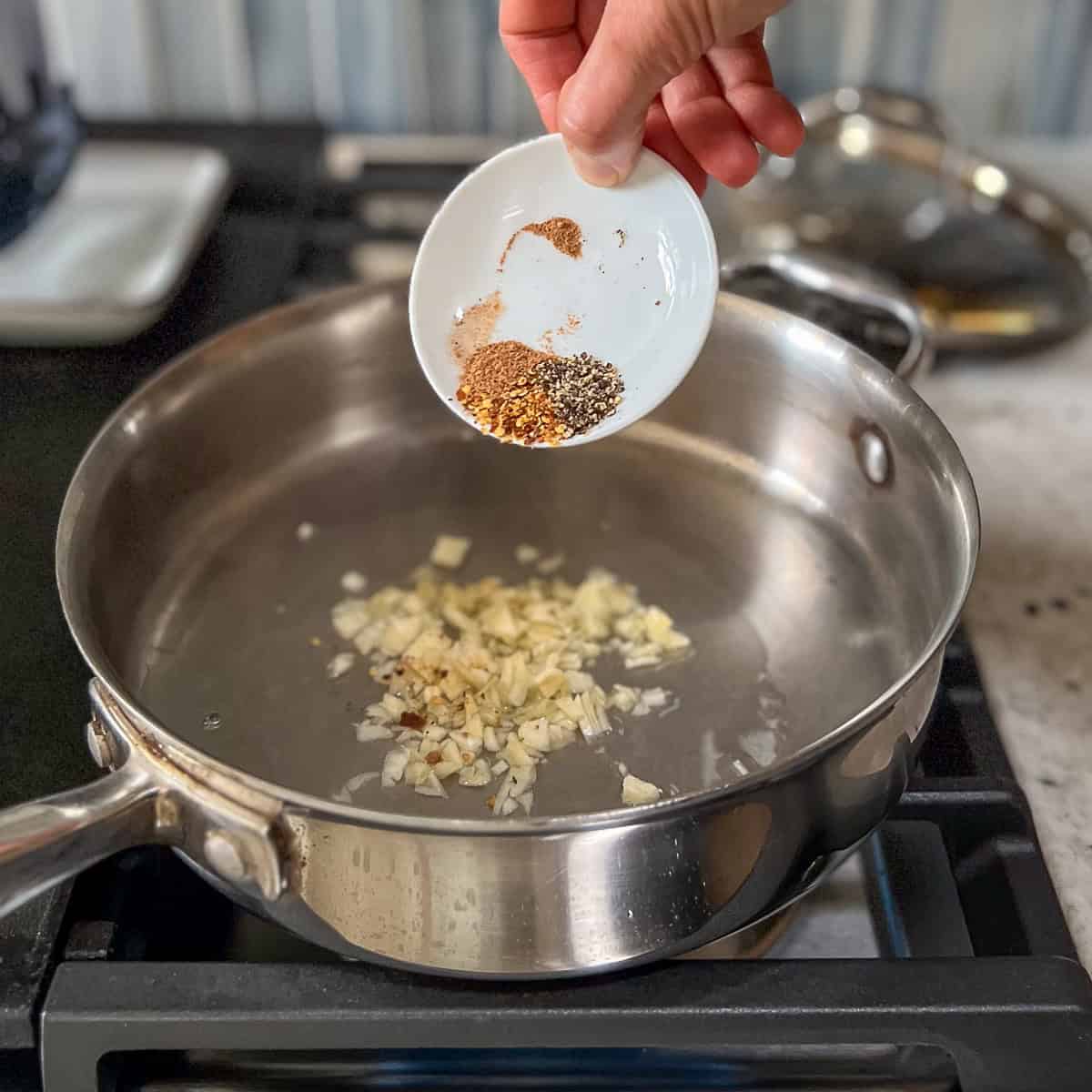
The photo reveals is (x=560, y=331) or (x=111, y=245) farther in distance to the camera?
(x=111, y=245)

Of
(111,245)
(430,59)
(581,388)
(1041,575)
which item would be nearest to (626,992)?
(581,388)

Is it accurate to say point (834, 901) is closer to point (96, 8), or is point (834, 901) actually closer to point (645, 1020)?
point (645, 1020)

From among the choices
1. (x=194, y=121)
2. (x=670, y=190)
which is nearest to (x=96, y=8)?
(x=194, y=121)

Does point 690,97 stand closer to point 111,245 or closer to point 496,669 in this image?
point 496,669

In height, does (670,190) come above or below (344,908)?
above

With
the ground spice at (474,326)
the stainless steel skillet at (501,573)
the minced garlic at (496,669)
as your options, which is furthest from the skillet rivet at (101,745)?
the ground spice at (474,326)

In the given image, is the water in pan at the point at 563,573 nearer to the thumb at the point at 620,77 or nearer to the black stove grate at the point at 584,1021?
the black stove grate at the point at 584,1021
